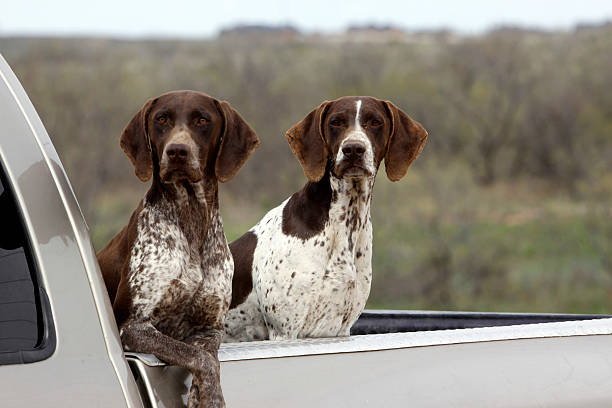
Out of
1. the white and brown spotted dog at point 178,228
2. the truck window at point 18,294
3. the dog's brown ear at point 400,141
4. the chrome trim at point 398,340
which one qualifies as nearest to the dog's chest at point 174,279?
the white and brown spotted dog at point 178,228

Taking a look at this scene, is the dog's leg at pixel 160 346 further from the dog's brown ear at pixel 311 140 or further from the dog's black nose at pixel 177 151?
the dog's brown ear at pixel 311 140

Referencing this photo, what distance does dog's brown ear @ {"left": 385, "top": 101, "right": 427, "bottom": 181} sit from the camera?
3.85 meters

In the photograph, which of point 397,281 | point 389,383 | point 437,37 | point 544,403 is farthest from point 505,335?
point 437,37

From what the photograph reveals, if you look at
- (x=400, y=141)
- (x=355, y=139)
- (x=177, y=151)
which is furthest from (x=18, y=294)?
(x=400, y=141)

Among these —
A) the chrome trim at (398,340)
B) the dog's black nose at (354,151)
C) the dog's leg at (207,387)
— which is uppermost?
the dog's black nose at (354,151)

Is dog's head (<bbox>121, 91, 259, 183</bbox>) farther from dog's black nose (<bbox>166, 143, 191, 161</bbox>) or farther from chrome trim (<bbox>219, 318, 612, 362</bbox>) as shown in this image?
chrome trim (<bbox>219, 318, 612, 362</bbox>)

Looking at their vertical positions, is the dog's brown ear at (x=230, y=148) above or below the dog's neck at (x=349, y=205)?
above

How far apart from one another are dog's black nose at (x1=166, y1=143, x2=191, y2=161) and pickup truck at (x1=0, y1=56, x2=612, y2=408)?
2.41 ft

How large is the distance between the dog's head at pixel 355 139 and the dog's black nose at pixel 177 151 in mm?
761

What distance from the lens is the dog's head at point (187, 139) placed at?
3113 millimetres

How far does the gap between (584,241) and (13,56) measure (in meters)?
15.5

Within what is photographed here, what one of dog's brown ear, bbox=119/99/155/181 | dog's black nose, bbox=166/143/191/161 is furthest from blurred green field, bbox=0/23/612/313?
dog's black nose, bbox=166/143/191/161

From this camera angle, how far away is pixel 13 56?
25094 mm

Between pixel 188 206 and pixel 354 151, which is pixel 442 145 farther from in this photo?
pixel 188 206
